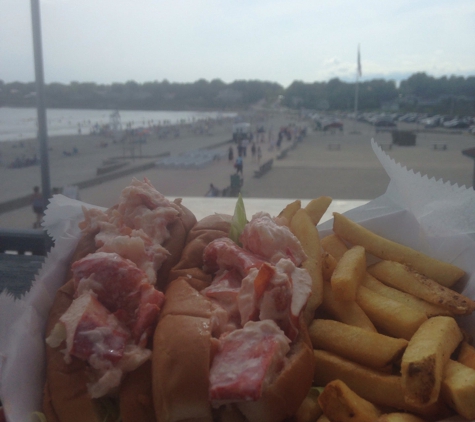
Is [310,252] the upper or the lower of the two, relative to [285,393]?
upper

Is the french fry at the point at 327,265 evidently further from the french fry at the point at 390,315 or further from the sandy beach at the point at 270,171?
the sandy beach at the point at 270,171

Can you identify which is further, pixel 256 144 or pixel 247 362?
pixel 256 144

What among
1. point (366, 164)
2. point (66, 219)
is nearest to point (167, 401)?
point (66, 219)

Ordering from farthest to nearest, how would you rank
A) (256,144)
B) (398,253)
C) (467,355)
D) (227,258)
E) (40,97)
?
(256,144)
(40,97)
(398,253)
(227,258)
(467,355)

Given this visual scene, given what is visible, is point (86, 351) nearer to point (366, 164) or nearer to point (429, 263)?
point (429, 263)

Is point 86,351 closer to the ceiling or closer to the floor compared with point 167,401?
closer to the ceiling

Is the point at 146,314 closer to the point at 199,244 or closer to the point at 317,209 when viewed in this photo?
the point at 199,244

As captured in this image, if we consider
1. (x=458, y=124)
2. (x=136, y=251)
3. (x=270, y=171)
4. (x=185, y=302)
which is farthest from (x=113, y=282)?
(x=458, y=124)
